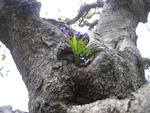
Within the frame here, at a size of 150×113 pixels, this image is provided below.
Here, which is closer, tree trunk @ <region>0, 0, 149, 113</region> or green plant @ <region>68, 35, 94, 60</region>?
tree trunk @ <region>0, 0, 149, 113</region>

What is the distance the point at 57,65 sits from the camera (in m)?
2.25

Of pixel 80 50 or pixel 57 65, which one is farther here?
pixel 80 50

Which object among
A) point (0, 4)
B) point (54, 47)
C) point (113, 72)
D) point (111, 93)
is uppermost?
point (0, 4)

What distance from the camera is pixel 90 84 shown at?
215 centimetres

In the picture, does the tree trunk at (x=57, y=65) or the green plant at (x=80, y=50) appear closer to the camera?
the tree trunk at (x=57, y=65)

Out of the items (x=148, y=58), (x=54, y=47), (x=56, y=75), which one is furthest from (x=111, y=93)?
(x=148, y=58)

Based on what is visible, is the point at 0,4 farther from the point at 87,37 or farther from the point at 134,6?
the point at 134,6

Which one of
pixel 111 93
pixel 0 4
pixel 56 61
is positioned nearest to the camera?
pixel 111 93

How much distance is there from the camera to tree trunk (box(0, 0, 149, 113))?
83.4 inches

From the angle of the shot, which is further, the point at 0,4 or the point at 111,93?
the point at 0,4

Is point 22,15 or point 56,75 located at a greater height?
point 22,15

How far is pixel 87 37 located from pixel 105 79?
2.12 ft

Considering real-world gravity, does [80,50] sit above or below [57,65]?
above

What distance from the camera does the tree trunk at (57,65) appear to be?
212 centimetres
